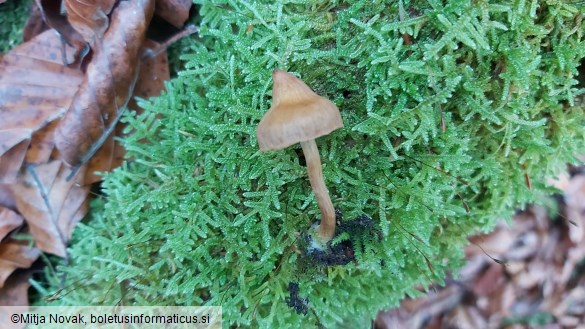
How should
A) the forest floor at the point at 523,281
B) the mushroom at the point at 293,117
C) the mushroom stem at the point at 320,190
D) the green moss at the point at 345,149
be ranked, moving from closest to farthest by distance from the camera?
the mushroom at the point at 293,117, the mushroom stem at the point at 320,190, the green moss at the point at 345,149, the forest floor at the point at 523,281

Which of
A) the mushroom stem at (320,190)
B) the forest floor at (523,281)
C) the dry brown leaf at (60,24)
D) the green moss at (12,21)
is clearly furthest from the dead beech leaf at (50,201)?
the forest floor at (523,281)

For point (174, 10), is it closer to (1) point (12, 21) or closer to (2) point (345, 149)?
(1) point (12, 21)

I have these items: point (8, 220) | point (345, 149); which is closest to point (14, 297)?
point (8, 220)

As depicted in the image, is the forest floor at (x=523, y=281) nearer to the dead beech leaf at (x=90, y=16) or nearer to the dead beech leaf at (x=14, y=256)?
the dead beech leaf at (x=14, y=256)

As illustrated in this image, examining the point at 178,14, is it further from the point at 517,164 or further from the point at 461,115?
the point at 517,164

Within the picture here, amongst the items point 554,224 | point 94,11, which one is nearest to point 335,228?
point 94,11

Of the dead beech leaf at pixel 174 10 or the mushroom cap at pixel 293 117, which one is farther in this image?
the dead beech leaf at pixel 174 10
